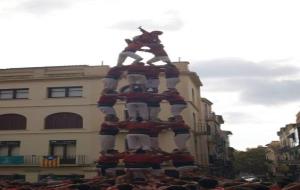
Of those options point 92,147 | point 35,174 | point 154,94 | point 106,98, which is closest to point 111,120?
point 106,98

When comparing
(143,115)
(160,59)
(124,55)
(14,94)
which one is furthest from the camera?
(14,94)

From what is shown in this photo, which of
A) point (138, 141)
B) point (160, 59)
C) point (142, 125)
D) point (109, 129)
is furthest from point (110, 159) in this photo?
point (160, 59)

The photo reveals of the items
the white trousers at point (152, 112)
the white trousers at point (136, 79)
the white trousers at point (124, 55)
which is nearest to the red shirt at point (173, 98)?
the white trousers at point (152, 112)

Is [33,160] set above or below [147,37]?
below

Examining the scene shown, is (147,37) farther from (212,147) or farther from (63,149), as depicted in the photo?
(212,147)

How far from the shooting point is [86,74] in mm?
51031

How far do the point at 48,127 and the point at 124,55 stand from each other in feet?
81.4

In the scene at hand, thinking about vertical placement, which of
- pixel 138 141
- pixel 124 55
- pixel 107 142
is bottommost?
pixel 138 141

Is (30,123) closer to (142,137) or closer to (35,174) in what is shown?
(35,174)

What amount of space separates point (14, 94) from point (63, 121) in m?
7.79

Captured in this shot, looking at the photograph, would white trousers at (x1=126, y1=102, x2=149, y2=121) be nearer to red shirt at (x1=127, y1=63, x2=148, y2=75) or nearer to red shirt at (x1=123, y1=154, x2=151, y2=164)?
red shirt at (x1=127, y1=63, x2=148, y2=75)

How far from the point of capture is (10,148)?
5125 cm

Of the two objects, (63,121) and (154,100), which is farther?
(63,121)

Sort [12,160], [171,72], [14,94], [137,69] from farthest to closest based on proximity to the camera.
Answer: [14,94] < [12,160] < [171,72] < [137,69]
